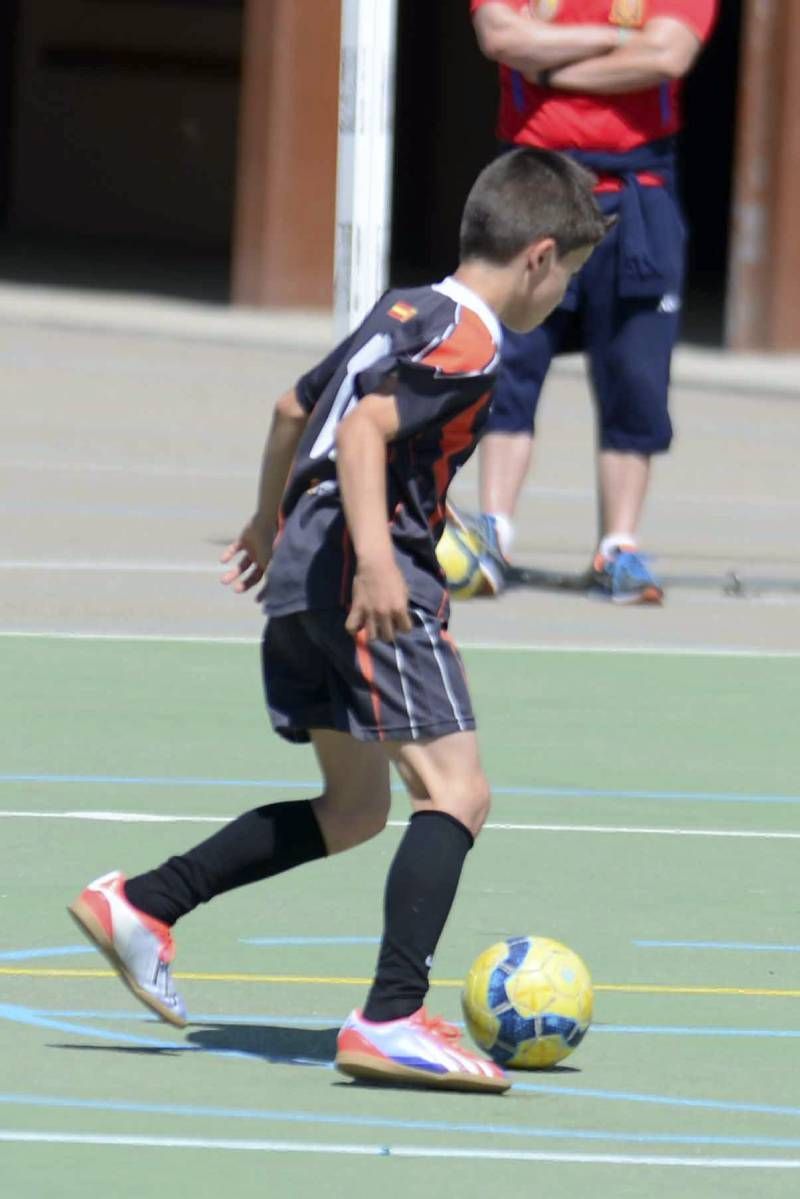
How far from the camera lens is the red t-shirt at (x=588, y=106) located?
10.6m

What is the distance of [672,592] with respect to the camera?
11.3 metres

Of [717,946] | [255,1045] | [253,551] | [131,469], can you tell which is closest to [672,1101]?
[255,1045]

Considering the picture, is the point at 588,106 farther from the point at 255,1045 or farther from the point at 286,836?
the point at 255,1045

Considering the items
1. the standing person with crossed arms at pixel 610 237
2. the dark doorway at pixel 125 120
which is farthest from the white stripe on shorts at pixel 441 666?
the dark doorway at pixel 125 120

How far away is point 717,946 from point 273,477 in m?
1.45

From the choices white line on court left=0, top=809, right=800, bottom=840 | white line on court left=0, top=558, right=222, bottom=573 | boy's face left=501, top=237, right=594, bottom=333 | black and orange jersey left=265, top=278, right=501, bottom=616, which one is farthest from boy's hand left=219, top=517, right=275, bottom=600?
white line on court left=0, top=558, right=222, bottom=573

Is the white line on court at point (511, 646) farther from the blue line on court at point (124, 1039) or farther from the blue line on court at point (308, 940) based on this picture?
the blue line on court at point (124, 1039)

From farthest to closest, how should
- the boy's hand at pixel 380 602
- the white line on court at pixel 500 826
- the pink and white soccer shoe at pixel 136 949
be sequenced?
the white line on court at pixel 500 826 < the pink and white soccer shoe at pixel 136 949 < the boy's hand at pixel 380 602

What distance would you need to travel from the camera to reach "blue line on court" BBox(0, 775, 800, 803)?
7.69 metres

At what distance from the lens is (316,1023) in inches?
222

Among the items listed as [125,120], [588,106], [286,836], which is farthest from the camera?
[125,120]

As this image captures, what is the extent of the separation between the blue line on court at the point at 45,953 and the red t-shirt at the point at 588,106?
5074 mm

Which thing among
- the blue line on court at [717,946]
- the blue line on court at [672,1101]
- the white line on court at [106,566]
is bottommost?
the white line on court at [106,566]

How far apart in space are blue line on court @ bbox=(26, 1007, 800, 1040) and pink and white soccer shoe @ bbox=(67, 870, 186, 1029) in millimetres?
210
